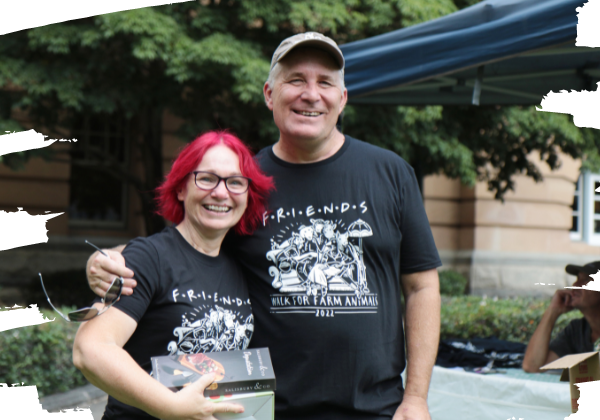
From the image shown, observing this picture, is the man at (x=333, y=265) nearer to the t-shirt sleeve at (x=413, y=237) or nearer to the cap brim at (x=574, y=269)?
the t-shirt sleeve at (x=413, y=237)

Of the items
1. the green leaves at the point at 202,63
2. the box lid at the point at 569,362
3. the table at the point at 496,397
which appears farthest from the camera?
the green leaves at the point at 202,63

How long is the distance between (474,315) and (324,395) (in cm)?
426

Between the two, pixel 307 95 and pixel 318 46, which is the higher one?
pixel 318 46

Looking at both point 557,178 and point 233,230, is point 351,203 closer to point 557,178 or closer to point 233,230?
point 233,230

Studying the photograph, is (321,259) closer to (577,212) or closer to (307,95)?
(307,95)

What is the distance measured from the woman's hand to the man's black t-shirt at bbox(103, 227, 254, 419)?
0.21 meters

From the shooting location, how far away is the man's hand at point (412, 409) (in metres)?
2.11

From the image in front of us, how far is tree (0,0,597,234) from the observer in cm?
740

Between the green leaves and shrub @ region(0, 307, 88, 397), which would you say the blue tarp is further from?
shrub @ region(0, 307, 88, 397)

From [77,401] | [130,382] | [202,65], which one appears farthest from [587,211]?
[130,382]

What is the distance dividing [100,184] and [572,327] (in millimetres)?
10905

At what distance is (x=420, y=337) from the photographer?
220 centimetres

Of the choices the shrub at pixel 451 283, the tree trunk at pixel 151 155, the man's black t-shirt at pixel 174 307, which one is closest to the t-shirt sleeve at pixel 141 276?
the man's black t-shirt at pixel 174 307

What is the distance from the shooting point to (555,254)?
15422 mm
